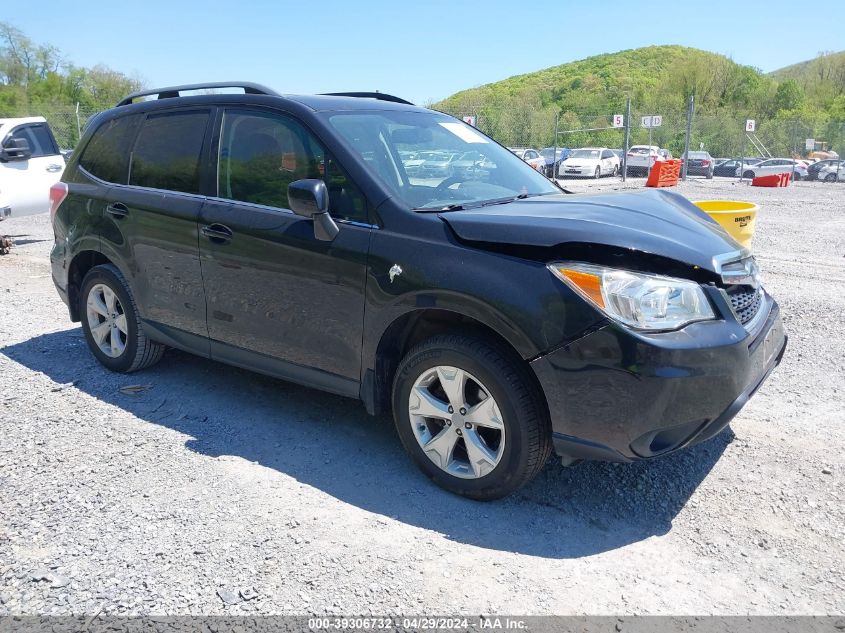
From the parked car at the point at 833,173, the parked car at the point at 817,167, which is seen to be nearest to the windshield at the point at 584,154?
the parked car at the point at 817,167

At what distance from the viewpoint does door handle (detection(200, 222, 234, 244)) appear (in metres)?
3.98

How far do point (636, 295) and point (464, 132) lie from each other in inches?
83.8

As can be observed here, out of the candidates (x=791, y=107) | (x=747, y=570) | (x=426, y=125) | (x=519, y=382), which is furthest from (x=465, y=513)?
(x=791, y=107)

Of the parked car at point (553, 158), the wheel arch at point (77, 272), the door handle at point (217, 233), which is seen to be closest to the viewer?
the door handle at point (217, 233)

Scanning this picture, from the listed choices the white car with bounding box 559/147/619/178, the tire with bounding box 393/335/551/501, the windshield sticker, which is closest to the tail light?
the windshield sticker

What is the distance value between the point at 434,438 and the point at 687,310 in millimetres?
1294

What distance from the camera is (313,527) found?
10.2 feet

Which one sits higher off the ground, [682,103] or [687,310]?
[682,103]

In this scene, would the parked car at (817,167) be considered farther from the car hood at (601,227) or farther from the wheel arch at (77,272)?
the wheel arch at (77,272)

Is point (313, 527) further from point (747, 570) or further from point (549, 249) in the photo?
point (747, 570)

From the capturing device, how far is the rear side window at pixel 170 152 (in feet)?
14.1

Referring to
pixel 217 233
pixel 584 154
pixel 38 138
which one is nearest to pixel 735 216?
pixel 217 233

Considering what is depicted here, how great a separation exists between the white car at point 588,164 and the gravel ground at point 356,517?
27898 millimetres

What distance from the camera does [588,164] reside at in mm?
31641
